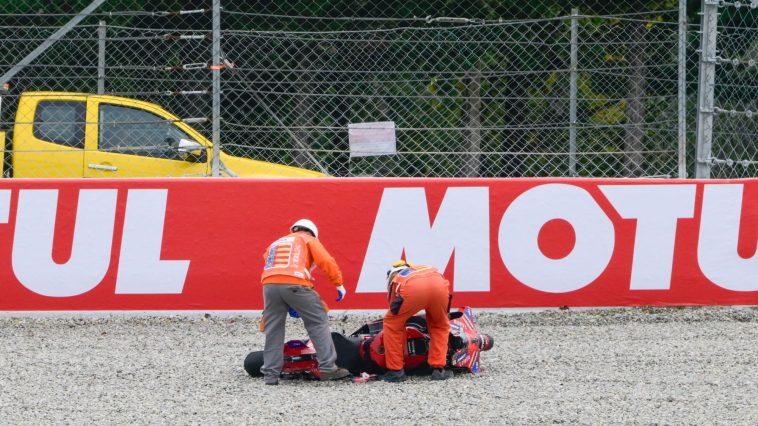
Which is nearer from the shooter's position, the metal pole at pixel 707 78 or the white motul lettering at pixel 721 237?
the metal pole at pixel 707 78

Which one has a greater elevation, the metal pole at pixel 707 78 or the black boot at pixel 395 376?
the metal pole at pixel 707 78

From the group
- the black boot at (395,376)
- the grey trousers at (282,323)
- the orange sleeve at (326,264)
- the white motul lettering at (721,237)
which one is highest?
the white motul lettering at (721,237)

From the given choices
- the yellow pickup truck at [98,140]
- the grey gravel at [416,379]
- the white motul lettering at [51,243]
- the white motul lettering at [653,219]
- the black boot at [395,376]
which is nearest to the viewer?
the grey gravel at [416,379]

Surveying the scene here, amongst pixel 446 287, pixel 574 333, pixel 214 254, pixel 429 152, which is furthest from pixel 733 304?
pixel 214 254

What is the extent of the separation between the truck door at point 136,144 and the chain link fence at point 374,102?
Result: 0.01 metres

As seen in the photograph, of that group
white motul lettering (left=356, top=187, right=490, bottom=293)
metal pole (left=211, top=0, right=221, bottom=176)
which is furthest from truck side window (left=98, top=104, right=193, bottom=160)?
white motul lettering (left=356, top=187, right=490, bottom=293)

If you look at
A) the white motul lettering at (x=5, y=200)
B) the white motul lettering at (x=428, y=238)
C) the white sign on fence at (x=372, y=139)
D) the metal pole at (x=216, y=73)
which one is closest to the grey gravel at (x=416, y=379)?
the white motul lettering at (x=428, y=238)

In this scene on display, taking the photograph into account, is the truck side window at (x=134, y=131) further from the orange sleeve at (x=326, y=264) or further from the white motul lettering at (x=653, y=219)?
the white motul lettering at (x=653, y=219)

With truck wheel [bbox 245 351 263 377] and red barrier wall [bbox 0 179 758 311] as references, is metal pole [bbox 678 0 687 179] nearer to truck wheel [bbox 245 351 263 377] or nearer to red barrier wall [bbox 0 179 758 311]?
red barrier wall [bbox 0 179 758 311]

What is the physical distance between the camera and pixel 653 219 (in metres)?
11.8

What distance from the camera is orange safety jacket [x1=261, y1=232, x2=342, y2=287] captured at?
8.91 metres

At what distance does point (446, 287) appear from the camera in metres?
8.86

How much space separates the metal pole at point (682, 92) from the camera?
37.4ft

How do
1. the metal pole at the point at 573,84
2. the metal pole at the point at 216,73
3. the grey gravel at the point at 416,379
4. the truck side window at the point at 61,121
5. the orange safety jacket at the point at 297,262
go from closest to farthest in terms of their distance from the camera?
the grey gravel at the point at 416,379
the orange safety jacket at the point at 297,262
the metal pole at the point at 216,73
the metal pole at the point at 573,84
the truck side window at the point at 61,121
